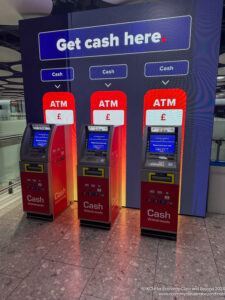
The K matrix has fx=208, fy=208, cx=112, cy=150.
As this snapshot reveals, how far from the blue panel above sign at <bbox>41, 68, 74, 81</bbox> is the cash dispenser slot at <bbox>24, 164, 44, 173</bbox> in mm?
1542

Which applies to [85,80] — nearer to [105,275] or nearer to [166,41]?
[166,41]

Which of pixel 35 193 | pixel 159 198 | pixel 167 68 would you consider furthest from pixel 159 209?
pixel 167 68

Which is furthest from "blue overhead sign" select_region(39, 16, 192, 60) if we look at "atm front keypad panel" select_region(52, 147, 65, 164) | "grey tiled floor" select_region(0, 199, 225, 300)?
"grey tiled floor" select_region(0, 199, 225, 300)

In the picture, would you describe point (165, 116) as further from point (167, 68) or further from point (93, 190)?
point (93, 190)

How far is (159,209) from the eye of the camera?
271cm

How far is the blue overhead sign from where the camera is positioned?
116 inches

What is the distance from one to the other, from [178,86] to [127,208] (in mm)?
2164

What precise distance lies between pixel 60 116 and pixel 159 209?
7.58 ft

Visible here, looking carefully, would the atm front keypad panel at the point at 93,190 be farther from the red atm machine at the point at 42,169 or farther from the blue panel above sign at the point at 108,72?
the blue panel above sign at the point at 108,72

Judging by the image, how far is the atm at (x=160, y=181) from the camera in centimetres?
258

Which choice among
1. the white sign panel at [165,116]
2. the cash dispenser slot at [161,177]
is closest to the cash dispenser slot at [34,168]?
the cash dispenser slot at [161,177]

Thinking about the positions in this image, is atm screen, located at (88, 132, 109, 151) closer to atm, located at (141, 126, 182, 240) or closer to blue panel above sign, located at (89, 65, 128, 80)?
atm, located at (141, 126, 182, 240)

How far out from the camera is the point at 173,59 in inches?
119

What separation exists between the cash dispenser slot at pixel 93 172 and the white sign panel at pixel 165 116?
114 centimetres
